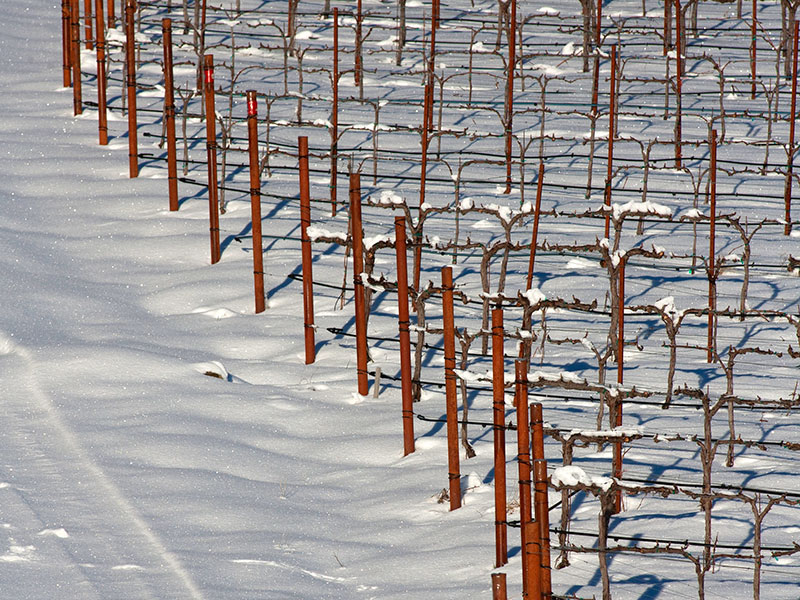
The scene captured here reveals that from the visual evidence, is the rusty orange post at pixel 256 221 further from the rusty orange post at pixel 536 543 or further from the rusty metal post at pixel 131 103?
the rusty orange post at pixel 536 543

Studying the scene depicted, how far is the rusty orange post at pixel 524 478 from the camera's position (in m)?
4.55

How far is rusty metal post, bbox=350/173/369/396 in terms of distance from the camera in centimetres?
699

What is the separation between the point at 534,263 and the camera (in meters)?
9.05

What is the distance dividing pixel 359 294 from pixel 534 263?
2.41 m

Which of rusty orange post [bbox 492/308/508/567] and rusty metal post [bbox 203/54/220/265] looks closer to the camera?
rusty orange post [bbox 492/308/508/567]

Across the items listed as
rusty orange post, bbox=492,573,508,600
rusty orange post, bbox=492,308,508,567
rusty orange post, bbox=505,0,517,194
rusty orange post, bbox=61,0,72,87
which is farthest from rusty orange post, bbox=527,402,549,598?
rusty orange post, bbox=61,0,72,87

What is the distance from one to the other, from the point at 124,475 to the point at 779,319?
4688 mm

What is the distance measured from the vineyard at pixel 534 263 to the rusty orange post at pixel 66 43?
0.04 metres

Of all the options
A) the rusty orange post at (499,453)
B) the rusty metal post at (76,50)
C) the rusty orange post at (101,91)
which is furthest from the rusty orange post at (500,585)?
the rusty metal post at (76,50)

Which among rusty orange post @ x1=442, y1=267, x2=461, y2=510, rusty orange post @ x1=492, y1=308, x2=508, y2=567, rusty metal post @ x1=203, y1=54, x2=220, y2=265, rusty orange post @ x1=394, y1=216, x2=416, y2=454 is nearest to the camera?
rusty orange post @ x1=492, y1=308, x2=508, y2=567

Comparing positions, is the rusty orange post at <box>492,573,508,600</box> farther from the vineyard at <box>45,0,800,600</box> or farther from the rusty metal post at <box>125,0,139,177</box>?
the rusty metal post at <box>125,0,139,177</box>

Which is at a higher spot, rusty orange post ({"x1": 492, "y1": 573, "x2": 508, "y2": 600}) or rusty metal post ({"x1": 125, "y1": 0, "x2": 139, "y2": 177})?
rusty metal post ({"x1": 125, "y1": 0, "x2": 139, "y2": 177})

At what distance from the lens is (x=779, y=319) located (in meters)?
8.20

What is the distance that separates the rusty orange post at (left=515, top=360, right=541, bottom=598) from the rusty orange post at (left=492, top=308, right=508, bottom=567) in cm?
21
